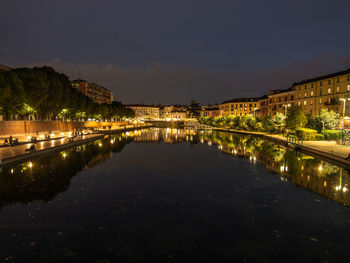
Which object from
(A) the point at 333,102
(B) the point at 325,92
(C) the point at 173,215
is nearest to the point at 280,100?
(B) the point at 325,92

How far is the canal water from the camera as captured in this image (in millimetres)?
7254

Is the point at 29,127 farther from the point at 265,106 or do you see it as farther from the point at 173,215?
the point at 265,106

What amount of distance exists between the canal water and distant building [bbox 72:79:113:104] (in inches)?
5599

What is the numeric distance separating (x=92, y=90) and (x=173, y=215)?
547 feet

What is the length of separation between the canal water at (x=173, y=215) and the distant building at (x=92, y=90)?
142 m

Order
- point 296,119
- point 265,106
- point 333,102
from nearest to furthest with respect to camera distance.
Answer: point 296,119 < point 333,102 < point 265,106

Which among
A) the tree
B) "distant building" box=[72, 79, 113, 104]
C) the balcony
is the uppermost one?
"distant building" box=[72, 79, 113, 104]

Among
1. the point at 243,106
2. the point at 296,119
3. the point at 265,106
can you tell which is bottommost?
the point at 296,119

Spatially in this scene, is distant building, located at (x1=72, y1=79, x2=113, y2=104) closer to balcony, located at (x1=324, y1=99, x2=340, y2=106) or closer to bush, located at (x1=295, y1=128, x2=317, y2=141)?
balcony, located at (x1=324, y1=99, x2=340, y2=106)

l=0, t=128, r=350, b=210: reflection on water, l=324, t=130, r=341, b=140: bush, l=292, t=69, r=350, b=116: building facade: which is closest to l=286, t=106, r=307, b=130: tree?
l=324, t=130, r=341, b=140: bush

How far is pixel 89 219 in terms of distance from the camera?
9.57 m

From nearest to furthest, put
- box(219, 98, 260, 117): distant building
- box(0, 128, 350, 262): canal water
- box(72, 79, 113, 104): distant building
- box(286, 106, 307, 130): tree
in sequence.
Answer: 1. box(0, 128, 350, 262): canal water
2. box(286, 106, 307, 130): tree
3. box(219, 98, 260, 117): distant building
4. box(72, 79, 113, 104): distant building

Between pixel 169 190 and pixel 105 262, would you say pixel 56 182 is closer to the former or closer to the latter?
pixel 169 190

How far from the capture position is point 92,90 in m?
163
